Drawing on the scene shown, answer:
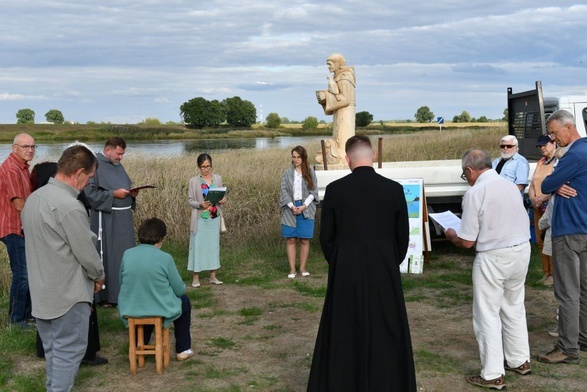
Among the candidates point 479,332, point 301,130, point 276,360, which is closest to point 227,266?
point 276,360

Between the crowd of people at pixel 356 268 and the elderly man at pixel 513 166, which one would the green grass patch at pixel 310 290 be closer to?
the crowd of people at pixel 356 268

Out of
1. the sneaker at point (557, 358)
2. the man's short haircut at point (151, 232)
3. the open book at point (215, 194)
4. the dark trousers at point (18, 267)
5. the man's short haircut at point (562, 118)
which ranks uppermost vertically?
the man's short haircut at point (562, 118)

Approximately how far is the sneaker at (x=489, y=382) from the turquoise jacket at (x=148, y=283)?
2547 mm

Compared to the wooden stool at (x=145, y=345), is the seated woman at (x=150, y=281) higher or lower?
higher

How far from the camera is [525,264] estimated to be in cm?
529

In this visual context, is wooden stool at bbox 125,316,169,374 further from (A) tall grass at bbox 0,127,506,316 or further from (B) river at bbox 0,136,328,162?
(B) river at bbox 0,136,328,162

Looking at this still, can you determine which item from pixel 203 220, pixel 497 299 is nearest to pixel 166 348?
pixel 497 299

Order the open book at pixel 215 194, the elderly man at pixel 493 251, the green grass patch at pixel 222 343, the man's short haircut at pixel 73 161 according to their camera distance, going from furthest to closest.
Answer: the open book at pixel 215 194 → the green grass patch at pixel 222 343 → the elderly man at pixel 493 251 → the man's short haircut at pixel 73 161

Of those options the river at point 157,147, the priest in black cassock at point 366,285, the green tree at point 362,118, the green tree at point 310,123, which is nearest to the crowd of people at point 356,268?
the priest in black cassock at point 366,285

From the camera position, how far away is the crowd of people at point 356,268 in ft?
14.4

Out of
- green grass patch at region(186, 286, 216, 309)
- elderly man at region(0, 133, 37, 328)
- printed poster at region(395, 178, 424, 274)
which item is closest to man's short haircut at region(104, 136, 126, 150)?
elderly man at region(0, 133, 37, 328)

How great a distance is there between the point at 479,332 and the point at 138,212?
866 centimetres

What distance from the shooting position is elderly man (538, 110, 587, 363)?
5.73 metres

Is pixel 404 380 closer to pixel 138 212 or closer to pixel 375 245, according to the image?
pixel 375 245
